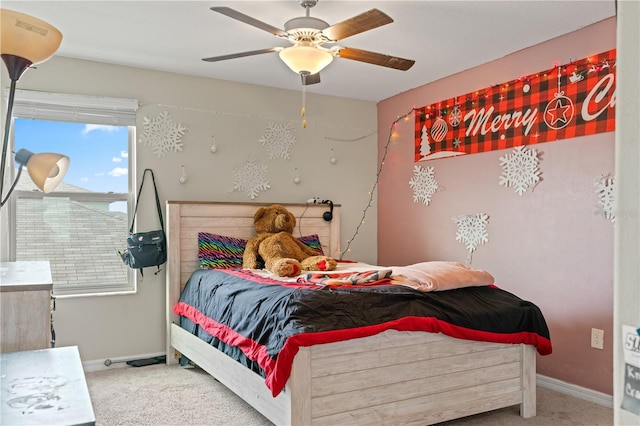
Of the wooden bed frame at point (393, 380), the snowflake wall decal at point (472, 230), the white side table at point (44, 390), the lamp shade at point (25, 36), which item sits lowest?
the wooden bed frame at point (393, 380)

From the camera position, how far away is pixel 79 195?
3.82 m

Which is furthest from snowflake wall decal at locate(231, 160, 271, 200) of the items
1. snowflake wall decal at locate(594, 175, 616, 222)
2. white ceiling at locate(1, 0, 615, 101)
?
snowflake wall decal at locate(594, 175, 616, 222)

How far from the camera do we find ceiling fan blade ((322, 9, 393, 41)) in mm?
2238

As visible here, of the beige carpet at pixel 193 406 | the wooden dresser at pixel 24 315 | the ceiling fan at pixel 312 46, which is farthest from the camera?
the beige carpet at pixel 193 406

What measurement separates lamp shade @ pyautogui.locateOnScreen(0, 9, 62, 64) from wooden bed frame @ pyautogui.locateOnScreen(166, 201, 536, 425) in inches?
59.9

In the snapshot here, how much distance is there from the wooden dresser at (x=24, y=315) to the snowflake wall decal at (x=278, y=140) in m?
3.00

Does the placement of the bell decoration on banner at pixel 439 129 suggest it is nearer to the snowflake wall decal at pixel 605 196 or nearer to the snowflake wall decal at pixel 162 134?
the snowflake wall decal at pixel 605 196

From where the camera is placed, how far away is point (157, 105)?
158 inches

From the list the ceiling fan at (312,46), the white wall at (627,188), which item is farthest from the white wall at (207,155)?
the white wall at (627,188)

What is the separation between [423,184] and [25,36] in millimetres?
3539

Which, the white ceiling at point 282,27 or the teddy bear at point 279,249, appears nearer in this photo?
the white ceiling at point 282,27

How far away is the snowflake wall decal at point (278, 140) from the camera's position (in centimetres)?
449

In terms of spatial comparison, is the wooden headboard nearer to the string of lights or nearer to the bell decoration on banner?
the string of lights

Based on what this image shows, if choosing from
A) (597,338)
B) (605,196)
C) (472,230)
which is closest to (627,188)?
(605,196)
